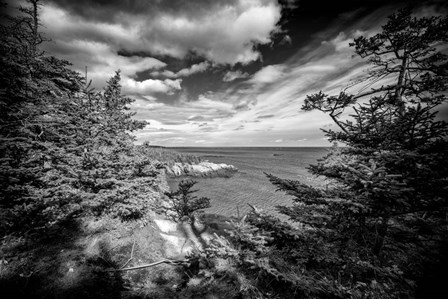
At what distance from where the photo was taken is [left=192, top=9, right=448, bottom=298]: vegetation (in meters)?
2.70

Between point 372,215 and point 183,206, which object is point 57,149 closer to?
point 183,206

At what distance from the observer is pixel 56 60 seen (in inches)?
332

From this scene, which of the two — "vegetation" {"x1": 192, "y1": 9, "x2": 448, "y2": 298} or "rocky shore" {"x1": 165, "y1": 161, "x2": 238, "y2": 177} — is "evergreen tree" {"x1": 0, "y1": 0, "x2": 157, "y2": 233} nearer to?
"vegetation" {"x1": 192, "y1": 9, "x2": 448, "y2": 298}

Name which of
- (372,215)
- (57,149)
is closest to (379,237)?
(372,215)

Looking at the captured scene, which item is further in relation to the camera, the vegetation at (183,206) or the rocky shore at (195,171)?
the rocky shore at (195,171)

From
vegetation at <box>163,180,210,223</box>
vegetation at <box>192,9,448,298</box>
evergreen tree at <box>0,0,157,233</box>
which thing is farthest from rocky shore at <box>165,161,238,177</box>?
vegetation at <box>192,9,448,298</box>

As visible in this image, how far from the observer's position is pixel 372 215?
296 cm

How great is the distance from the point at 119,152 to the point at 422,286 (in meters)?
9.71

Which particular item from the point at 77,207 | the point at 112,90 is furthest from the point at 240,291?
the point at 112,90

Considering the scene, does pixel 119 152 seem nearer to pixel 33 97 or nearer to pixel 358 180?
pixel 33 97

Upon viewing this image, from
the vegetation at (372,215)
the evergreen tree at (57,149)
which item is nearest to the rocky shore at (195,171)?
the evergreen tree at (57,149)

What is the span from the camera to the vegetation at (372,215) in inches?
106

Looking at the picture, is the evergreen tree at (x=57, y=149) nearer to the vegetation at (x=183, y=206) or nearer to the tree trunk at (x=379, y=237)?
the vegetation at (x=183, y=206)

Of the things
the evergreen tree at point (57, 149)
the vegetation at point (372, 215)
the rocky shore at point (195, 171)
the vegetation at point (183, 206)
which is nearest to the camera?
the vegetation at point (372, 215)
